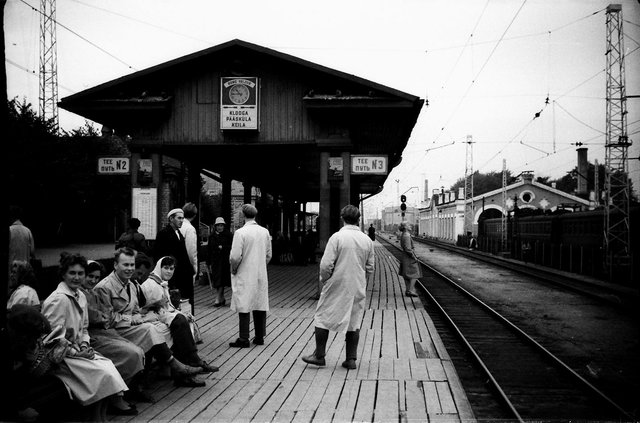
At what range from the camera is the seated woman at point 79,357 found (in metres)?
3.92

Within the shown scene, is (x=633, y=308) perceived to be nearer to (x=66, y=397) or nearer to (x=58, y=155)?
(x=66, y=397)

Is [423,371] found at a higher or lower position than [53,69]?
lower

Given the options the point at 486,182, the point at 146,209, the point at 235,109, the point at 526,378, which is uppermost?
the point at 486,182

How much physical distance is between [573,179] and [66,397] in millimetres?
83386

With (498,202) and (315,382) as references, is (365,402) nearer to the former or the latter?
(315,382)

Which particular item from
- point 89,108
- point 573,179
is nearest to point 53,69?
point 89,108

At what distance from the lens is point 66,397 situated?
3867 mm

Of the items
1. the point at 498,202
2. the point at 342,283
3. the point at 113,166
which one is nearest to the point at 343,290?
the point at 342,283

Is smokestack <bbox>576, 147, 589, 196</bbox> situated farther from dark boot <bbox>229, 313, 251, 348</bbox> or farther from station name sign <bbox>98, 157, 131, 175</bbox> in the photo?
dark boot <bbox>229, 313, 251, 348</bbox>

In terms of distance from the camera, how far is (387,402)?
487cm

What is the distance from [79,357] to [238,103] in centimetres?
826

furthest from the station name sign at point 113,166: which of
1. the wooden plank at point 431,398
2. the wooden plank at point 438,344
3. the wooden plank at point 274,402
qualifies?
the wooden plank at point 431,398

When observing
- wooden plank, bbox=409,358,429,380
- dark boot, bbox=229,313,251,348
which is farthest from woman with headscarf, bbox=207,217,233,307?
wooden plank, bbox=409,358,429,380

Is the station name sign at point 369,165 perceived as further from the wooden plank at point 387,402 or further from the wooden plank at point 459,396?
the wooden plank at point 387,402
